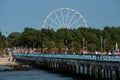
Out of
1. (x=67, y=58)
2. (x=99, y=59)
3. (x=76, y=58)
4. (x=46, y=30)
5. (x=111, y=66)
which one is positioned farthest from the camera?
Result: (x=46, y=30)

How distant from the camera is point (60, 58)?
82438 millimetres

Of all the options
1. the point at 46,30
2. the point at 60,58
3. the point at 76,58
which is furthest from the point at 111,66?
the point at 46,30

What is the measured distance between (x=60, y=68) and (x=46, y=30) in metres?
97.2

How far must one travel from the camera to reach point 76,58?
7206 cm

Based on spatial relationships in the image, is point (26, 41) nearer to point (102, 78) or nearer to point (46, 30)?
point (46, 30)

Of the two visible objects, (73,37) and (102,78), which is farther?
(73,37)

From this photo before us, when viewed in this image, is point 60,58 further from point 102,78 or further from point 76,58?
point 102,78

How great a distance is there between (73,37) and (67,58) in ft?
292

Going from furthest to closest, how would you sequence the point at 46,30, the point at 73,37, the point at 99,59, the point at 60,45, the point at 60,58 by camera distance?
the point at 46,30
the point at 73,37
the point at 60,45
the point at 60,58
the point at 99,59

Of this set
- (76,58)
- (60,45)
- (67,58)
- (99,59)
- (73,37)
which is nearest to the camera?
(99,59)

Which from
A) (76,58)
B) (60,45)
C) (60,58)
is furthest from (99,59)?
(60,45)

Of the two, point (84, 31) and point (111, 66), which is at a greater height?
point (84, 31)

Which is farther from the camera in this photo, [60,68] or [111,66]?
[60,68]

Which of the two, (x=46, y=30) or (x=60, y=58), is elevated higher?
(x=46, y=30)
